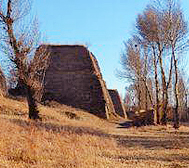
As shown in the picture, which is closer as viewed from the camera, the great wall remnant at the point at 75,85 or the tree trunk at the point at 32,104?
the tree trunk at the point at 32,104

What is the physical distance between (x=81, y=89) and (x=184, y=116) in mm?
24546

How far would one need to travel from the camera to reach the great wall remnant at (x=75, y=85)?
28.2 metres

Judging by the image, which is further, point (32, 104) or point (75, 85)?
point (75, 85)

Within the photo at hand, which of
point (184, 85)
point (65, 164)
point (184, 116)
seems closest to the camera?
point (65, 164)

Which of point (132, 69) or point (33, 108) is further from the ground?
point (132, 69)

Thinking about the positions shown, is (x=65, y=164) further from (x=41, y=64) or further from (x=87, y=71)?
(x=87, y=71)

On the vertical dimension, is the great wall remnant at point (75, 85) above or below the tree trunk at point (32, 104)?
above

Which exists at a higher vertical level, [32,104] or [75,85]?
[75,85]

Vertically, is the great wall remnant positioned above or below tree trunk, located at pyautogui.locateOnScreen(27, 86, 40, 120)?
above

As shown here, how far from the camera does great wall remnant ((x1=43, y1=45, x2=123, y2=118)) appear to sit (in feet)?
92.5

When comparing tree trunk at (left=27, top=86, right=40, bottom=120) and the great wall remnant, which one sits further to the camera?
the great wall remnant

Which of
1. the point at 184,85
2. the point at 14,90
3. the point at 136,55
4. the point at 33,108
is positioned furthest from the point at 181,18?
the point at 184,85

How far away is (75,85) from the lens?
2867 cm

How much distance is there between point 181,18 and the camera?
20453 mm
